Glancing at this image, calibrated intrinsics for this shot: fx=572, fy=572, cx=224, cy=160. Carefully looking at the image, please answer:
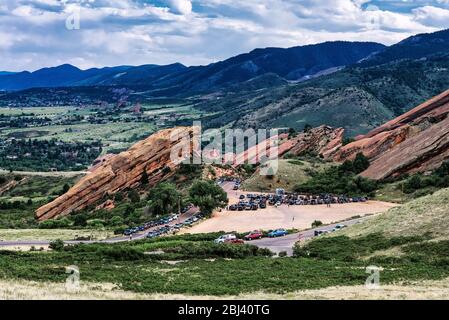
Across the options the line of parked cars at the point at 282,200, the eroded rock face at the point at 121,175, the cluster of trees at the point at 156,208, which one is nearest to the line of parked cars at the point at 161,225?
the cluster of trees at the point at 156,208

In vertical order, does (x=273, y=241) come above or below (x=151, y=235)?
above

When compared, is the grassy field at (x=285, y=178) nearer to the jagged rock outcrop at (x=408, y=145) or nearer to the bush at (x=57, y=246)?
the jagged rock outcrop at (x=408, y=145)

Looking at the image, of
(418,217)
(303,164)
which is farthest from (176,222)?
(303,164)

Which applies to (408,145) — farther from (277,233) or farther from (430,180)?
(277,233)

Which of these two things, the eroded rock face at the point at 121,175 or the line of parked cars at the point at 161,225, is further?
the eroded rock face at the point at 121,175

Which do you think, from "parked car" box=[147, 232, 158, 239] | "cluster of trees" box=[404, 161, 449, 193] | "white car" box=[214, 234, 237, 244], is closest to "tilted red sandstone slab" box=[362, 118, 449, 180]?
"cluster of trees" box=[404, 161, 449, 193]

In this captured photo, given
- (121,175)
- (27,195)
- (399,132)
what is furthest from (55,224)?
(399,132)
